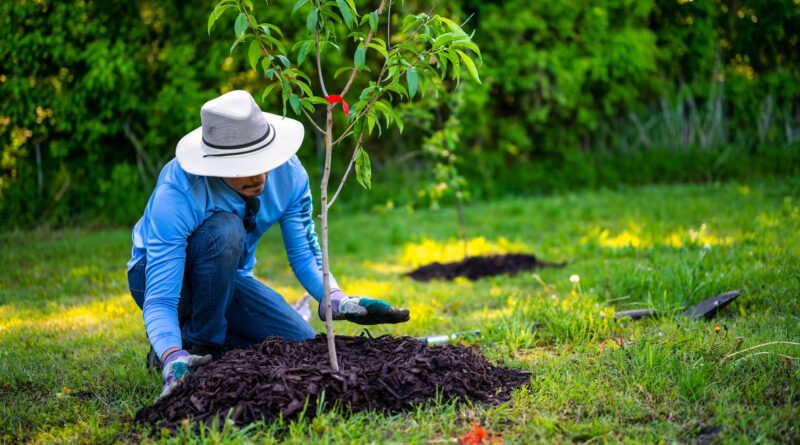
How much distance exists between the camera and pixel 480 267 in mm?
5688

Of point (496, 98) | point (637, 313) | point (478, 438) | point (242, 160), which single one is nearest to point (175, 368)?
point (242, 160)

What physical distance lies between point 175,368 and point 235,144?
91cm

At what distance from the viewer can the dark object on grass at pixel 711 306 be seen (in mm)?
3836

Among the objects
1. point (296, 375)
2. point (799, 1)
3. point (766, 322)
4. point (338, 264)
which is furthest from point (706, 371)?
point (799, 1)

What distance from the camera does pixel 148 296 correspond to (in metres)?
2.96

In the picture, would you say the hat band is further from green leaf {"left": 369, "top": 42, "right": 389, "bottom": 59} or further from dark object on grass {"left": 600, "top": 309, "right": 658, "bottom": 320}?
dark object on grass {"left": 600, "top": 309, "right": 658, "bottom": 320}

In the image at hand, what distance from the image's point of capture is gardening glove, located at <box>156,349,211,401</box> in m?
2.79

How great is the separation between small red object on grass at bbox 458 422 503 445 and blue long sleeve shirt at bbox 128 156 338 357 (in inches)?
43.2

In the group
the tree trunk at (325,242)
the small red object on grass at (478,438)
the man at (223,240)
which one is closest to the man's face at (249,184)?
the man at (223,240)

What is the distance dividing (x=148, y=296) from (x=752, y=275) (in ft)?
11.1

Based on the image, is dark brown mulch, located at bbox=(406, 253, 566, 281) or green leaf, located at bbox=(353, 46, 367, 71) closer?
green leaf, located at bbox=(353, 46, 367, 71)

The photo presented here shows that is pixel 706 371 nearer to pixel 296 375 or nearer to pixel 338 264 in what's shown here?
pixel 296 375

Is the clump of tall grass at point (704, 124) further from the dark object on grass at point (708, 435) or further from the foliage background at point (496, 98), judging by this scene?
the dark object on grass at point (708, 435)

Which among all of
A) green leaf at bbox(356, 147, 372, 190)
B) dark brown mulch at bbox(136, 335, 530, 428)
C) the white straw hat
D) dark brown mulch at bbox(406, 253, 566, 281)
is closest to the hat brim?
the white straw hat
